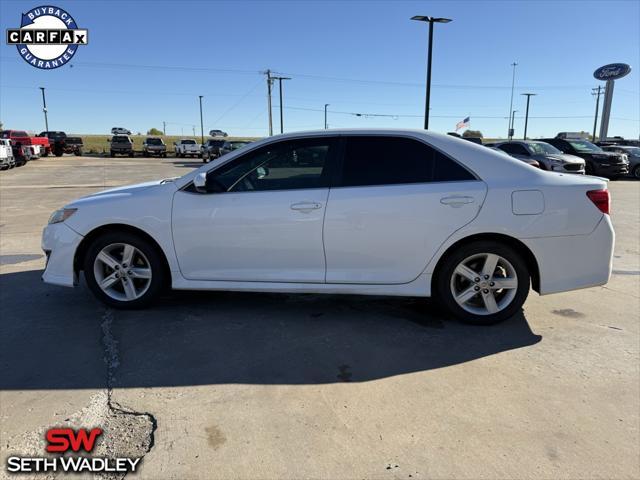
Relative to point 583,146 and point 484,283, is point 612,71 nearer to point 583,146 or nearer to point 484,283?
point 583,146

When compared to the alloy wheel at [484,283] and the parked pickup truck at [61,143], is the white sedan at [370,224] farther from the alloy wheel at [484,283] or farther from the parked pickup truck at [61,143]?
the parked pickup truck at [61,143]

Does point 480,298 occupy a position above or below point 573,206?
below

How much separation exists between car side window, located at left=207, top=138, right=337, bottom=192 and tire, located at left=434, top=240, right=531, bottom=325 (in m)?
1.33

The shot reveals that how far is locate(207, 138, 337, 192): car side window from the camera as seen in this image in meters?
3.99

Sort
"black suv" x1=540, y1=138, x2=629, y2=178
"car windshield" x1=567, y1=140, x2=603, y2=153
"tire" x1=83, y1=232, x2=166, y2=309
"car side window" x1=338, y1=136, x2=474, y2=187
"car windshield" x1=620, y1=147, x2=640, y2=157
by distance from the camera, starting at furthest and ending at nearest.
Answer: "car windshield" x1=620, y1=147, x2=640, y2=157, "car windshield" x1=567, y1=140, x2=603, y2=153, "black suv" x1=540, y1=138, x2=629, y2=178, "tire" x1=83, y1=232, x2=166, y2=309, "car side window" x1=338, y1=136, x2=474, y2=187

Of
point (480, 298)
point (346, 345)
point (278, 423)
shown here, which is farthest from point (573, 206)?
point (278, 423)

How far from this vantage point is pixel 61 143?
42.9 metres

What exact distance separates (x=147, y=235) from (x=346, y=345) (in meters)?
2.04

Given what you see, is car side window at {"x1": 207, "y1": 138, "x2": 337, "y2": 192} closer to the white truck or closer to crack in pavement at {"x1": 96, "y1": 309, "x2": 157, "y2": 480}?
crack in pavement at {"x1": 96, "y1": 309, "x2": 157, "y2": 480}

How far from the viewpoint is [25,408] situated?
9.06 ft

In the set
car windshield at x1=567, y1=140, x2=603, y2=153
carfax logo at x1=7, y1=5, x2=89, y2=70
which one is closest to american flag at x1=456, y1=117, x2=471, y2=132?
car windshield at x1=567, y1=140, x2=603, y2=153

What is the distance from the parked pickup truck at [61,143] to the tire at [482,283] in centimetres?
4710

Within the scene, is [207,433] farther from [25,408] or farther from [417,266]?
[417,266]

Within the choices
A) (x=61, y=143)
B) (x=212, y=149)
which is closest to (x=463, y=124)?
(x=212, y=149)
